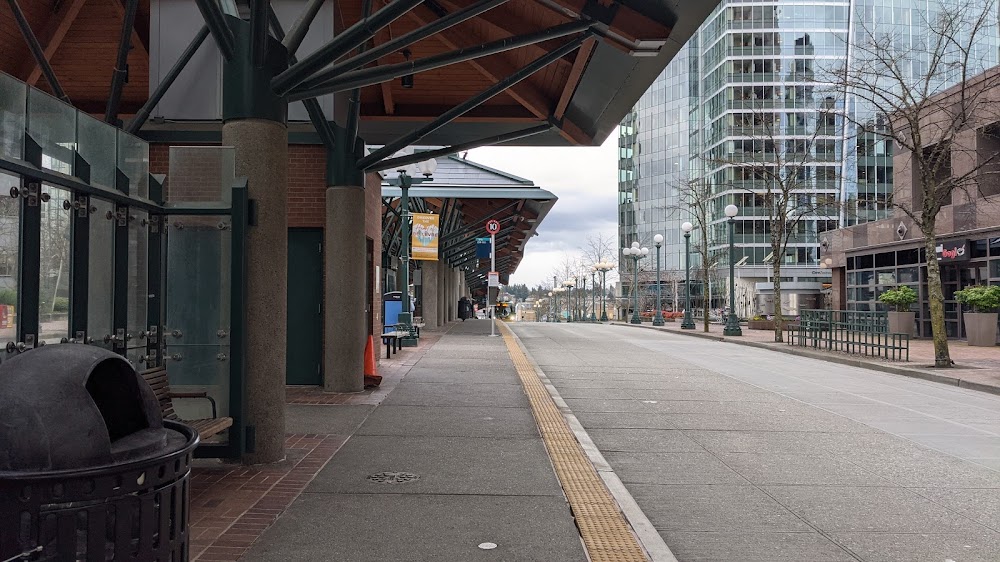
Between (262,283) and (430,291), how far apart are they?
28.4 meters

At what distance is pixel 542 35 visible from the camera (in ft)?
27.1

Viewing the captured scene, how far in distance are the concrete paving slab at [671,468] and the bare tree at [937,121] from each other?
40.2 feet

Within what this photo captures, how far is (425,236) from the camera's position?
24.7 m

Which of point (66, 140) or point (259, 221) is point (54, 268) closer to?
point (66, 140)

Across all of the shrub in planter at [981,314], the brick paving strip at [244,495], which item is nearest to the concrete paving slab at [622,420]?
the brick paving strip at [244,495]

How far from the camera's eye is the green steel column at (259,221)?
6.82m

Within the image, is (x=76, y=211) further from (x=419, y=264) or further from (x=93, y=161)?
(x=419, y=264)

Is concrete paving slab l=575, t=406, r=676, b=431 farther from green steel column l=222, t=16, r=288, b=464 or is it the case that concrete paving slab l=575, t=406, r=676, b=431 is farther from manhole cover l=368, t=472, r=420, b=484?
green steel column l=222, t=16, r=288, b=464

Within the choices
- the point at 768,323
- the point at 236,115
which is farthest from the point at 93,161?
the point at 768,323

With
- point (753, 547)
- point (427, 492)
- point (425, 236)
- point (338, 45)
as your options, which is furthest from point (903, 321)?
point (338, 45)

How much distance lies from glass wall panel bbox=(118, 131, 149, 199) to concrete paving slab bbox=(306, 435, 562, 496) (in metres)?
2.74

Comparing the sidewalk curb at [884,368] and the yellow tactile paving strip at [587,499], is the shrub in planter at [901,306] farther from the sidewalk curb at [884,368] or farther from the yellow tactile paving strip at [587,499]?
the yellow tactile paving strip at [587,499]

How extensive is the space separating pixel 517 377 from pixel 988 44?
2819 inches

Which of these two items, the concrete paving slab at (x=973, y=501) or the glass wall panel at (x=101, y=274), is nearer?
the glass wall panel at (x=101, y=274)
